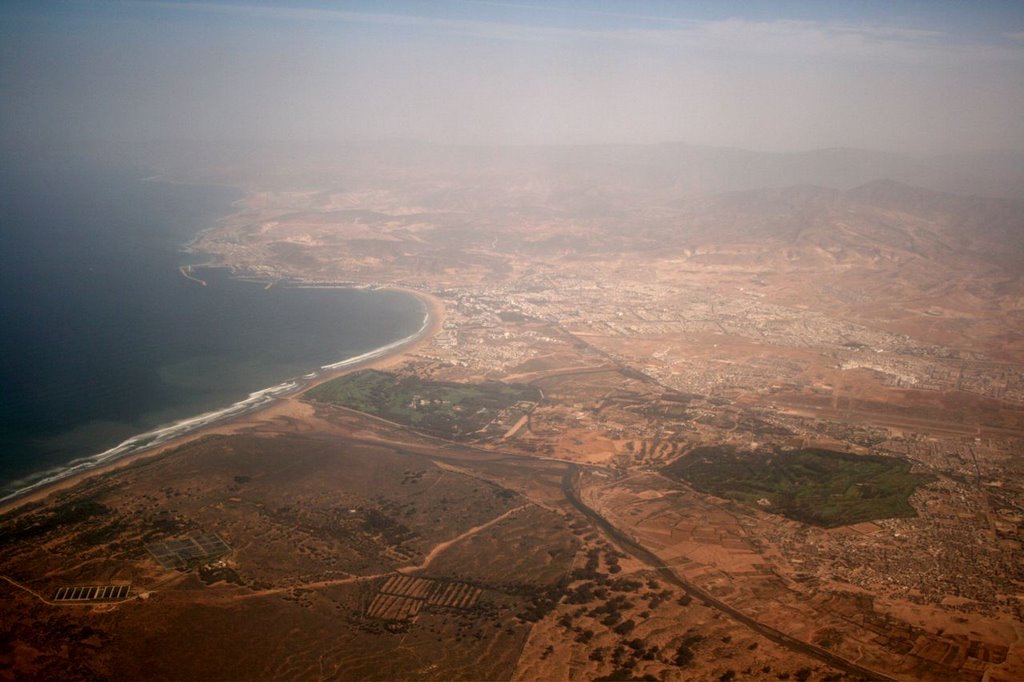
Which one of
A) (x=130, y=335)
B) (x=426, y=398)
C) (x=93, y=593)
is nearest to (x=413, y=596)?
(x=93, y=593)

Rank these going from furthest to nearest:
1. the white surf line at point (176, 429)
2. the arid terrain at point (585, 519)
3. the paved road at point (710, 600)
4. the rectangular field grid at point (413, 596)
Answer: the white surf line at point (176, 429), the rectangular field grid at point (413, 596), the arid terrain at point (585, 519), the paved road at point (710, 600)

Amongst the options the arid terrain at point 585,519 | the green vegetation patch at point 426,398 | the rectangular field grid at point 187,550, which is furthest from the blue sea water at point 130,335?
the rectangular field grid at point 187,550

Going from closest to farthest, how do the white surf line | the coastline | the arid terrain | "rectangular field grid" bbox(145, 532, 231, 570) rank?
the arid terrain, "rectangular field grid" bbox(145, 532, 231, 570), the coastline, the white surf line

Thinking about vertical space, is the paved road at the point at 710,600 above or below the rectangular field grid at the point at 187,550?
above

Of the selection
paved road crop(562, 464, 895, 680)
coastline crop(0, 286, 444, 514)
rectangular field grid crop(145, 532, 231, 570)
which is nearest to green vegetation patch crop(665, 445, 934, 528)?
paved road crop(562, 464, 895, 680)

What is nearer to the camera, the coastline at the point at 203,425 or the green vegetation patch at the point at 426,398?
the coastline at the point at 203,425

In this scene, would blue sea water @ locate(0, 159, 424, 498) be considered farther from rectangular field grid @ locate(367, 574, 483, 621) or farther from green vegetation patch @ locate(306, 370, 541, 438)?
rectangular field grid @ locate(367, 574, 483, 621)

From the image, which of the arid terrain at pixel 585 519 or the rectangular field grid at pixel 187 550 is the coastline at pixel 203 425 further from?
the rectangular field grid at pixel 187 550

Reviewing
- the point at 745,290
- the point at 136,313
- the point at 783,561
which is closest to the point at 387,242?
the point at 136,313
